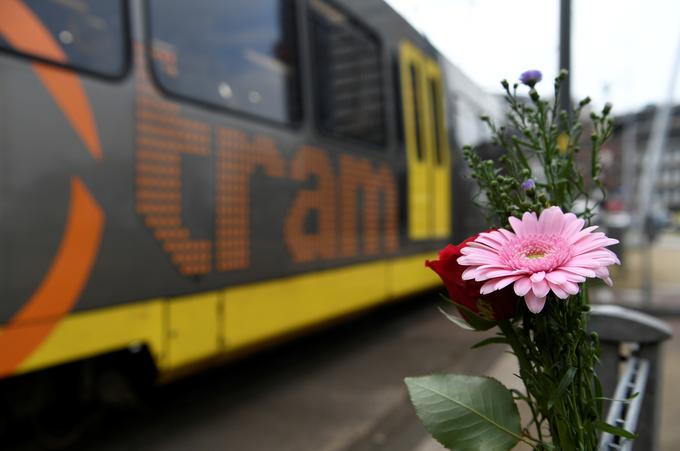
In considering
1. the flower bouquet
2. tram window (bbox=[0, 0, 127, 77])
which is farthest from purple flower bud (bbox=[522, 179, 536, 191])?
tram window (bbox=[0, 0, 127, 77])

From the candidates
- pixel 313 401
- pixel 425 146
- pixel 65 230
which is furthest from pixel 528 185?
pixel 425 146

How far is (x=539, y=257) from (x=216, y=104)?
2.93 metres

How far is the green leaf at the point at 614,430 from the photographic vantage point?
2.80ft

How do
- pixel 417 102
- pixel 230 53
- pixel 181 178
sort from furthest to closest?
1. pixel 417 102
2. pixel 230 53
3. pixel 181 178

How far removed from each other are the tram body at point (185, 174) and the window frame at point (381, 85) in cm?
2

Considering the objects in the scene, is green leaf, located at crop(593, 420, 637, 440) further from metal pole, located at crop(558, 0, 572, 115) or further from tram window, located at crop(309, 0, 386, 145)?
tram window, located at crop(309, 0, 386, 145)

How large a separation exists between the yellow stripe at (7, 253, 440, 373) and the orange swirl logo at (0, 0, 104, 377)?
8cm

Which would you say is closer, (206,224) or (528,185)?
(528,185)

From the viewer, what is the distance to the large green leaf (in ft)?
2.93

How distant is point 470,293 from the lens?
895 millimetres

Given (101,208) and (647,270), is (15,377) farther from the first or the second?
(647,270)

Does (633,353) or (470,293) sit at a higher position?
(470,293)

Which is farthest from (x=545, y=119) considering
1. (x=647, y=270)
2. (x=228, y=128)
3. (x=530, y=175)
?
(x=647, y=270)

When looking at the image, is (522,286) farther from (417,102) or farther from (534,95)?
(417,102)
